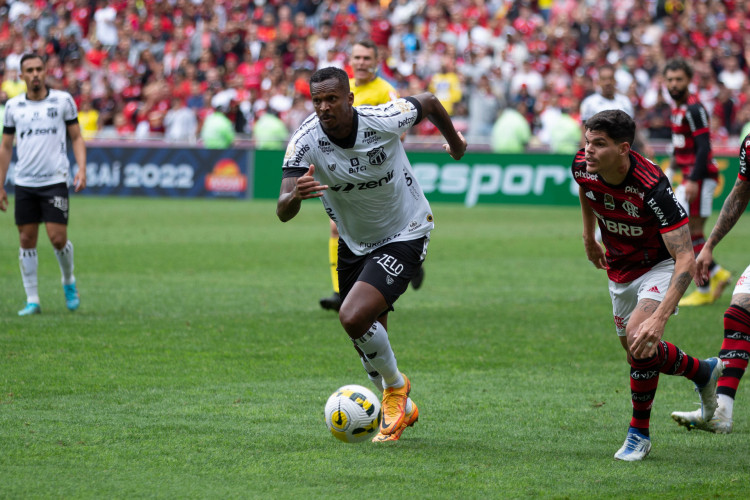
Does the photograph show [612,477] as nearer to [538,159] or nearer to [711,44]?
[538,159]

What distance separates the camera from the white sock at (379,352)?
5.99 m

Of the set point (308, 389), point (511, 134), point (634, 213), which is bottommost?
point (511, 134)

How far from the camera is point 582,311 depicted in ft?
36.0

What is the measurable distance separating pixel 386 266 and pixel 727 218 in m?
2.05

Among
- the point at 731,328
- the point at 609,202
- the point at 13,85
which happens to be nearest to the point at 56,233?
the point at 609,202

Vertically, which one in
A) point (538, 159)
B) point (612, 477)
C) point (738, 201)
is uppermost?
point (738, 201)

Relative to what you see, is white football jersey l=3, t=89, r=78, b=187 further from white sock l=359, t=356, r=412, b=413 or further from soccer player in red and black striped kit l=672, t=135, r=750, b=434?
soccer player in red and black striped kit l=672, t=135, r=750, b=434

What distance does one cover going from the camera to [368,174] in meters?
6.12

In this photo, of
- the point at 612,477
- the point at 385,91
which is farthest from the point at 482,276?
the point at 612,477

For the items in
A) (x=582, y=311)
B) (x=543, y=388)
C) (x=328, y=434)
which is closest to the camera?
(x=328, y=434)

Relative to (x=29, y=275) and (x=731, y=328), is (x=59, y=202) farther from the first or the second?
(x=731, y=328)

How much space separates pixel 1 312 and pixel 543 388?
5.59 meters

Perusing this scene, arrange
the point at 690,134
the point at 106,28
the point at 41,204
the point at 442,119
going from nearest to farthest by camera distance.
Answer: the point at 442,119 < the point at 41,204 < the point at 690,134 < the point at 106,28

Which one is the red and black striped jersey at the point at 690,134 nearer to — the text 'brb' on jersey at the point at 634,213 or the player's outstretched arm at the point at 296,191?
the text 'brb' on jersey at the point at 634,213
